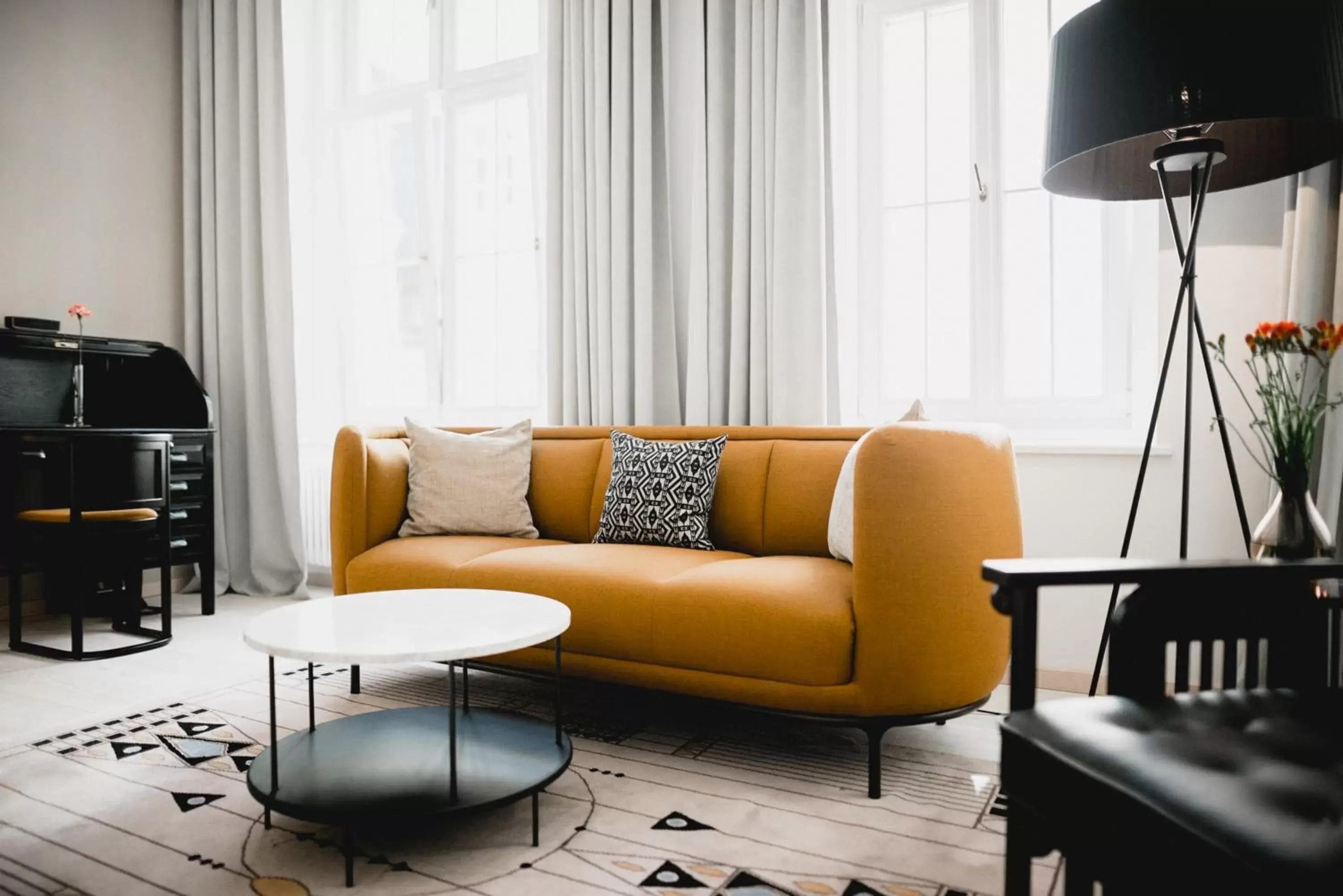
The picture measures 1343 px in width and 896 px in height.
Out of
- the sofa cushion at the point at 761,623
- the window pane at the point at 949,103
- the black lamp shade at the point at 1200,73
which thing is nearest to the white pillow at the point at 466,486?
the sofa cushion at the point at 761,623

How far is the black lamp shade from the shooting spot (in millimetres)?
1654

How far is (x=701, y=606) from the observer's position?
1.99 m

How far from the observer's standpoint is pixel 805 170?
288 cm

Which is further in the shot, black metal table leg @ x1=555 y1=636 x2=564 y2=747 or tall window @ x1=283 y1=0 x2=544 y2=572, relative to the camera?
tall window @ x1=283 y1=0 x2=544 y2=572

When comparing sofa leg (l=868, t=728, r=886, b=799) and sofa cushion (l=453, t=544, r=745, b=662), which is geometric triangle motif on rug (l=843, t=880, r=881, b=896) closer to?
sofa leg (l=868, t=728, r=886, b=799)

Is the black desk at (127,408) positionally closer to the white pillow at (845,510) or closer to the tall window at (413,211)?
the tall window at (413,211)

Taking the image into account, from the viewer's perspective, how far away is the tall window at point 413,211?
3789 millimetres

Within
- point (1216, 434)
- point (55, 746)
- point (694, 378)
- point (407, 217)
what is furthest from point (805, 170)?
point (55, 746)

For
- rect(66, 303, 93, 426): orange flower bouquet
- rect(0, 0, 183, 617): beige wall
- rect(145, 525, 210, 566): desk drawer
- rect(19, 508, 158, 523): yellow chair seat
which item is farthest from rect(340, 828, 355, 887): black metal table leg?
rect(0, 0, 183, 617): beige wall

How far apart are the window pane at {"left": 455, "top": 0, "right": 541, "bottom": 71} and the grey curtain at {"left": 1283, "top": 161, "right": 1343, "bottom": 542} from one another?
9.46 feet

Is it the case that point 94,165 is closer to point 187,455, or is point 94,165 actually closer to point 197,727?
point 187,455

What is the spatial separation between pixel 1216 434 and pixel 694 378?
1.61m

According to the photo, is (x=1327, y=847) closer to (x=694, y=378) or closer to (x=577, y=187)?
(x=694, y=378)

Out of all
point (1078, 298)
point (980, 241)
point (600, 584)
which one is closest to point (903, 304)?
point (980, 241)
